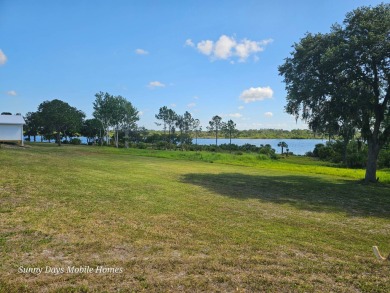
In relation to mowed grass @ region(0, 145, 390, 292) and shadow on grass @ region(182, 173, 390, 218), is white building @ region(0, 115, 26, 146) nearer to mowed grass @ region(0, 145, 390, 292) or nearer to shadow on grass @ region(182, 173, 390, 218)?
mowed grass @ region(0, 145, 390, 292)

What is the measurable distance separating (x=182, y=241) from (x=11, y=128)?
121ft

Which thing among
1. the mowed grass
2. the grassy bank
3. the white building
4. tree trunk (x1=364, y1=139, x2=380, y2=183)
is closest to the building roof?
the white building

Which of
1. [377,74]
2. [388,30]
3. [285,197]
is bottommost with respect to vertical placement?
[285,197]

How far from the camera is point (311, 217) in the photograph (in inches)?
375

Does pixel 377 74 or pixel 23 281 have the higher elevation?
pixel 377 74

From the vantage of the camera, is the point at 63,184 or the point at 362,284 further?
the point at 63,184

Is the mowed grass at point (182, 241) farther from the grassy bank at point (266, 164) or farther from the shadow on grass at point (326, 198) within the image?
the grassy bank at point (266, 164)

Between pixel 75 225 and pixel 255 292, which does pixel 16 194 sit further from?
pixel 255 292

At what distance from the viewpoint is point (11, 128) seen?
35.0 m

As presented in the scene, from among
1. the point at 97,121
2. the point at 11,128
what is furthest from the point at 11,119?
the point at 97,121

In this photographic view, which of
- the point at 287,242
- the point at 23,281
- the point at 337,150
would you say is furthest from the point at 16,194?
the point at 337,150

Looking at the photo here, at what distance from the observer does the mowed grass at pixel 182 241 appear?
4395 mm

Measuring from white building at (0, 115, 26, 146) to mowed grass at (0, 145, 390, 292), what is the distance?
89.8ft

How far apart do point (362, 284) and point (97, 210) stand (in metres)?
6.76
